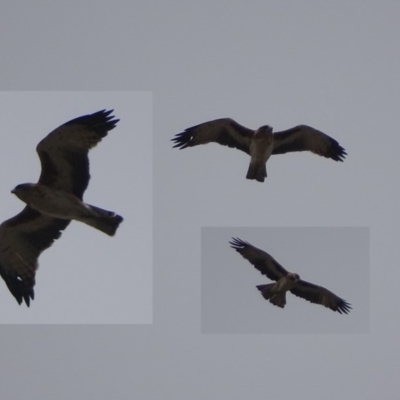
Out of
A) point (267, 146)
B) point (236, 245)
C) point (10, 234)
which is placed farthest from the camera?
point (236, 245)

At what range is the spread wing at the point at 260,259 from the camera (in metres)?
8.71

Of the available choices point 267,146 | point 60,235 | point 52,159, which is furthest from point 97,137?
point 267,146

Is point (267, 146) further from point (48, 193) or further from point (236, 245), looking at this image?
point (48, 193)

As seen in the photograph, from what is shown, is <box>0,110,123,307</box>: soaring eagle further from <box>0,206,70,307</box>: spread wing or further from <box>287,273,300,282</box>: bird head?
<box>287,273,300,282</box>: bird head

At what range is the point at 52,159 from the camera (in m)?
7.32

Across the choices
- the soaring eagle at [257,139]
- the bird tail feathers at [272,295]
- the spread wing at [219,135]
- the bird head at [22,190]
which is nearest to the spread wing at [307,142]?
the soaring eagle at [257,139]

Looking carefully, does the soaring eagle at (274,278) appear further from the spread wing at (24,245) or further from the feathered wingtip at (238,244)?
the spread wing at (24,245)

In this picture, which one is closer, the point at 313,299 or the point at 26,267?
the point at 26,267

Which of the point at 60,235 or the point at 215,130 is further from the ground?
the point at 215,130

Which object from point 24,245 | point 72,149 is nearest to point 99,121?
point 72,149

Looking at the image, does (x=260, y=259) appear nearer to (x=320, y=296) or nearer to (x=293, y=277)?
(x=293, y=277)

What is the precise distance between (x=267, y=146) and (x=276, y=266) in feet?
2.95

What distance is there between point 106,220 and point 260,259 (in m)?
1.80

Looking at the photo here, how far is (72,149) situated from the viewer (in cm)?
727
